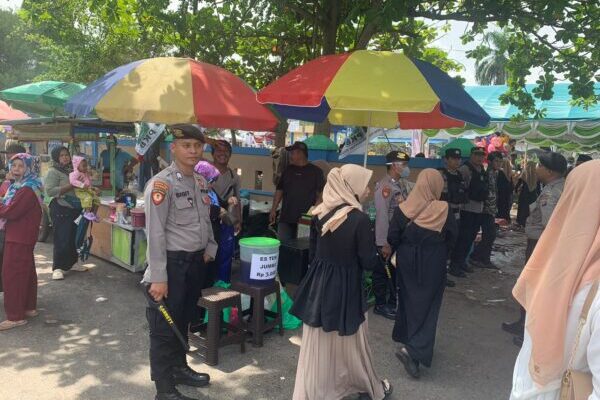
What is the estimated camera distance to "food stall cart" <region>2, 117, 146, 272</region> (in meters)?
5.54

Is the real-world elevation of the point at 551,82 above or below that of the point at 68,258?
above

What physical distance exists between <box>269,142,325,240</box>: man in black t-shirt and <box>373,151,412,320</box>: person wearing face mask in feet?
2.70

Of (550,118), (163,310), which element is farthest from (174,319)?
(550,118)

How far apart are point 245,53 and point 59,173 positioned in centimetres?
482

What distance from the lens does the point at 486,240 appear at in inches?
298

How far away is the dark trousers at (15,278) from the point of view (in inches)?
170

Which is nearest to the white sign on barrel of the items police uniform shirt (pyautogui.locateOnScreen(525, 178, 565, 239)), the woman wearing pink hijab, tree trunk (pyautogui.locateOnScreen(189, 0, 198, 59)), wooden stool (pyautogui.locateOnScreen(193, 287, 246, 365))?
wooden stool (pyautogui.locateOnScreen(193, 287, 246, 365))

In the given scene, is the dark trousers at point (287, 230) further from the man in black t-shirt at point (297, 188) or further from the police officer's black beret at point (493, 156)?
the police officer's black beret at point (493, 156)

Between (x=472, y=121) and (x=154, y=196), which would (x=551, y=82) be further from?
(x=154, y=196)

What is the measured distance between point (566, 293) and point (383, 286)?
12.4 feet

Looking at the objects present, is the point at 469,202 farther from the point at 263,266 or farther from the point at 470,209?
the point at 263,266

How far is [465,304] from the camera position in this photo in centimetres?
572

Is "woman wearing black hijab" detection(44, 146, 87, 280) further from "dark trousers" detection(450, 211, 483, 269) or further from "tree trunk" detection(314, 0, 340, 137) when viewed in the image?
"dark trousers" detection(450, 211, 483, 269)

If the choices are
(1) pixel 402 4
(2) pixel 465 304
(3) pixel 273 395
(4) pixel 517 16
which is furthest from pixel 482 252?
(3) pixel 273 395
